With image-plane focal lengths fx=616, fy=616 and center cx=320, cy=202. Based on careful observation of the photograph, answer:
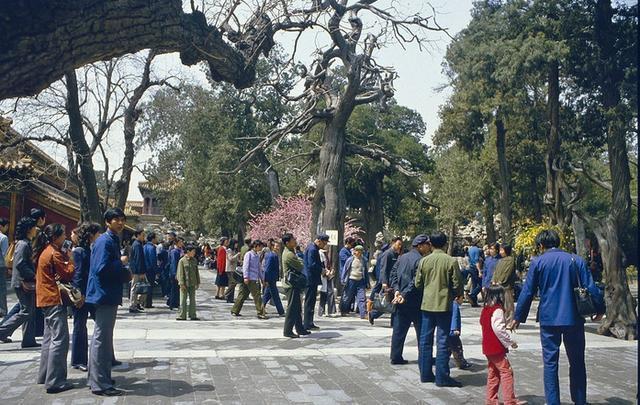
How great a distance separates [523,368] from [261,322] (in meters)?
5.85

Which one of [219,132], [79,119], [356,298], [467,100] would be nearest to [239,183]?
[219,132]

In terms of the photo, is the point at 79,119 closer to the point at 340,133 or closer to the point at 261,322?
the point at 340,133

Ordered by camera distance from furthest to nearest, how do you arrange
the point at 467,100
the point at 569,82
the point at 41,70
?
the point at 467,100 → the point at 569,82 → the point at 41,70

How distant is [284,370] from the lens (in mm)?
7523

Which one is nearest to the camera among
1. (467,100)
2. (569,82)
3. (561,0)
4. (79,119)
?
(561,0)

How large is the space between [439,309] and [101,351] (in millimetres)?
3673

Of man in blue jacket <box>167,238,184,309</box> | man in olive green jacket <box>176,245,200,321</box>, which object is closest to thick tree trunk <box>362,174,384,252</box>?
man in blue jacket <box>167,238,184,309</box>

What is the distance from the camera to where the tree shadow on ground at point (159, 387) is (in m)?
6.34

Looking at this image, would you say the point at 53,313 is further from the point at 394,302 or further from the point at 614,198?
the point at 614,198

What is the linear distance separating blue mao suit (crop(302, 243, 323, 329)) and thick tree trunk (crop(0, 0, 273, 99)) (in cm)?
475

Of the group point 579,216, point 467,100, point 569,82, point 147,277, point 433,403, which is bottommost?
point 433,403

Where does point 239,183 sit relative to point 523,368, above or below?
above

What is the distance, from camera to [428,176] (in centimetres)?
4459

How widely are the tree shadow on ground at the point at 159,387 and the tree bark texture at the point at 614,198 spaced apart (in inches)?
303
